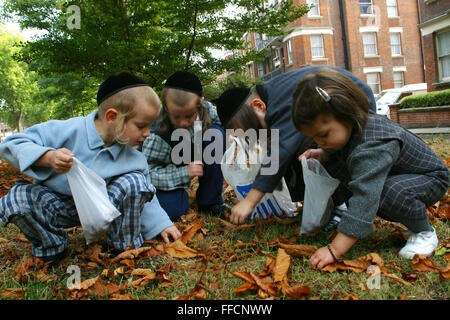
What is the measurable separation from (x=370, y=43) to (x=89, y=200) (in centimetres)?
2248

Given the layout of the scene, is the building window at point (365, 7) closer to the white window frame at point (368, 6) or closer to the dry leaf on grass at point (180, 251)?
the white window frame at point (368, 6)

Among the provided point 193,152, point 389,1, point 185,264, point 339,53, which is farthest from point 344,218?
point 389,1

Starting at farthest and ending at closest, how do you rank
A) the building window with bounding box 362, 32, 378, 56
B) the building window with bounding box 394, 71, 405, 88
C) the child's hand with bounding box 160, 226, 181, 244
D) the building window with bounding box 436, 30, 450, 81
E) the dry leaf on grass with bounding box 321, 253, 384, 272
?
the building window with bounding box 394, 71, 405, 88
the building window with bounding box 362, 32, 378, 56
the building window with bounding box 436, 30, 450, 81
the child's hand with bounding box 160, 226, 181, 244
the dry leaf on grass with bounding box 321, 253, 384, 272

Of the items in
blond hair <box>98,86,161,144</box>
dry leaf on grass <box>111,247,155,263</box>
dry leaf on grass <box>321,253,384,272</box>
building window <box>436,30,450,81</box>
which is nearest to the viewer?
dry leaf on grass <box>321,253,384,272</box>

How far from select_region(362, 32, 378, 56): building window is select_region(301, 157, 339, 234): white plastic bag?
2109cm

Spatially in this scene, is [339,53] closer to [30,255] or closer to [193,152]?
[193,152]

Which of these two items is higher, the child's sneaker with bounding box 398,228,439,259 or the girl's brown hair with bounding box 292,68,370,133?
the girl's brown hair with bounding box 292,68,370,133

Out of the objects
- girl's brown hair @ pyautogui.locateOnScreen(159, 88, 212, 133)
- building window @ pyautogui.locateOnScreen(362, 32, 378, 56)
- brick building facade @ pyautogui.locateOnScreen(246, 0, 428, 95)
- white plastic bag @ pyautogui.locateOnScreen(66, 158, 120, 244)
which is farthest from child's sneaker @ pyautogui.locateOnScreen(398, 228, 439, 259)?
building window @ pyautogui.locateOnScreen(362, 32, 378, 56)

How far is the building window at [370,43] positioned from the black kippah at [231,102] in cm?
2078

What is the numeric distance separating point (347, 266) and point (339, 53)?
21.2 metres

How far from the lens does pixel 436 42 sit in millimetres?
12086

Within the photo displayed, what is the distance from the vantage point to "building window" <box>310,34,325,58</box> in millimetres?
19516

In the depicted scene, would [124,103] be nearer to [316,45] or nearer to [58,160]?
[58,160]

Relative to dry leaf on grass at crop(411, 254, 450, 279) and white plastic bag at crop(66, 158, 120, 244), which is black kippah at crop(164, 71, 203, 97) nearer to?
white plastic bag at crop(66, 158, 120, 244)
